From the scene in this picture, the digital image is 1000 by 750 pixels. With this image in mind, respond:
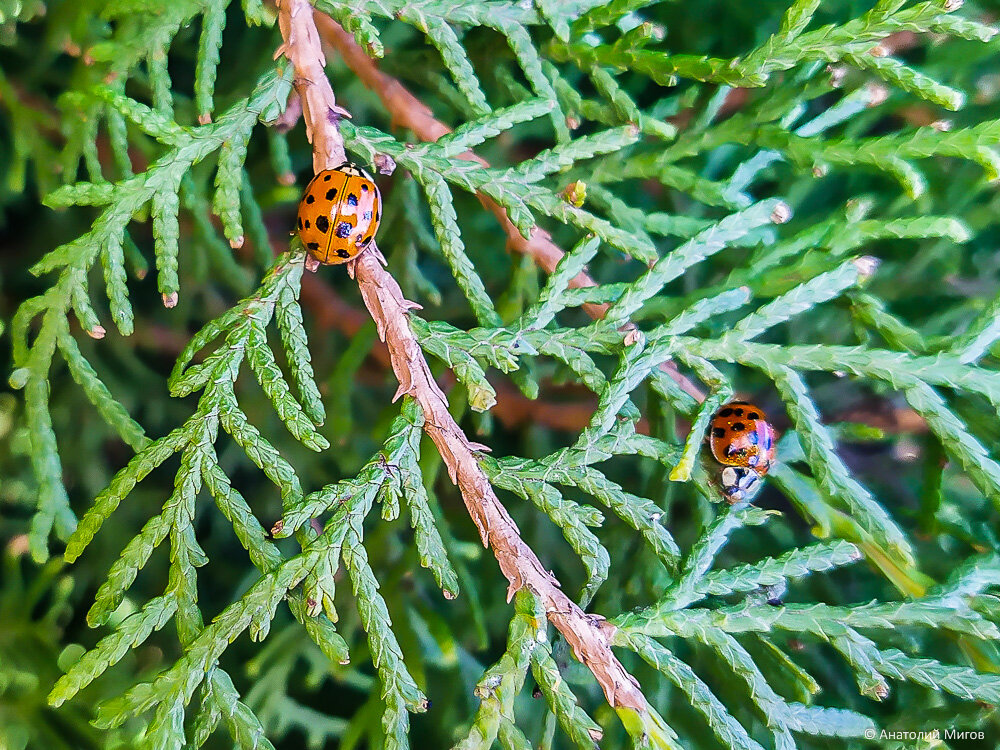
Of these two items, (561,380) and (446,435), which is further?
(561,380)

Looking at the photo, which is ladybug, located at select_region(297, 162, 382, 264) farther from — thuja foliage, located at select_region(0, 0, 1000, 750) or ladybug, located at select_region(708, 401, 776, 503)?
ladybug, located at select_region(708, 401, 776, 503)

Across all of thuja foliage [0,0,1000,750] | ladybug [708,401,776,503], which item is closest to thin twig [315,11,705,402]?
thuja foliage [0,0,1000,750]

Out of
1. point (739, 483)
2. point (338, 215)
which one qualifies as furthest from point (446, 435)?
point (739, 483)

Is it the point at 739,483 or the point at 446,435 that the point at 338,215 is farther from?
the point at 739,483

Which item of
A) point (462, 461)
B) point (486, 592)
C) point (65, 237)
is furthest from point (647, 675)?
point (65, 237)

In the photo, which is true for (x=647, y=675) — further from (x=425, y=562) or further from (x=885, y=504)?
(x=885, y=504)

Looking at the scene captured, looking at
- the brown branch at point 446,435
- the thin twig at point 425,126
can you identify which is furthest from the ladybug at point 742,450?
the brown branch at point 446,435

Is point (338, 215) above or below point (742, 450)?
above
